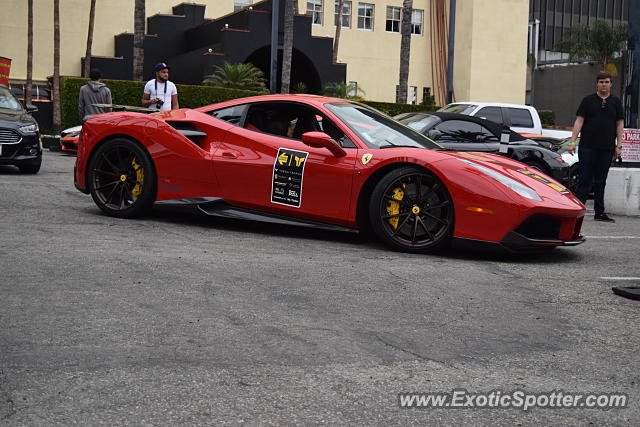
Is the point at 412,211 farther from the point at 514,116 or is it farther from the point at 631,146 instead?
the point at 514,116

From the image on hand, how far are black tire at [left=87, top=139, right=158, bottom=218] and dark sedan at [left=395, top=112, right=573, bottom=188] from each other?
5.19 metres

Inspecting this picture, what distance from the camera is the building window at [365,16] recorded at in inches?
1634

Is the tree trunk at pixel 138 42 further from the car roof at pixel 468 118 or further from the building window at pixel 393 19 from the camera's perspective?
the car roof at pixel 468 118

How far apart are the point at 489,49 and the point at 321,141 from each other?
37.4 metres

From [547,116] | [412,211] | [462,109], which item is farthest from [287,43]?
[412,211]

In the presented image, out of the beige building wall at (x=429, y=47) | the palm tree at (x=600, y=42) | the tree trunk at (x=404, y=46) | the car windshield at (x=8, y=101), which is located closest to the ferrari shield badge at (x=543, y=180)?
the car windshield at (x=8, y=101)

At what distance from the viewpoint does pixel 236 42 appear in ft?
104

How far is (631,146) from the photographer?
13523 millimetres

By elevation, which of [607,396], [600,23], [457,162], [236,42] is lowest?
[607,396]

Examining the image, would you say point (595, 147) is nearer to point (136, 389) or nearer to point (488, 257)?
point (488, 257)

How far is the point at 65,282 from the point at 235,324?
1.34m

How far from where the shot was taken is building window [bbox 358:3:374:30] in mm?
41500

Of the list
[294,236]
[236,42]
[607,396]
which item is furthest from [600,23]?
[607,396]

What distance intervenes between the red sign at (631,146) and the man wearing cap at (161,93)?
→ 6776 mm
